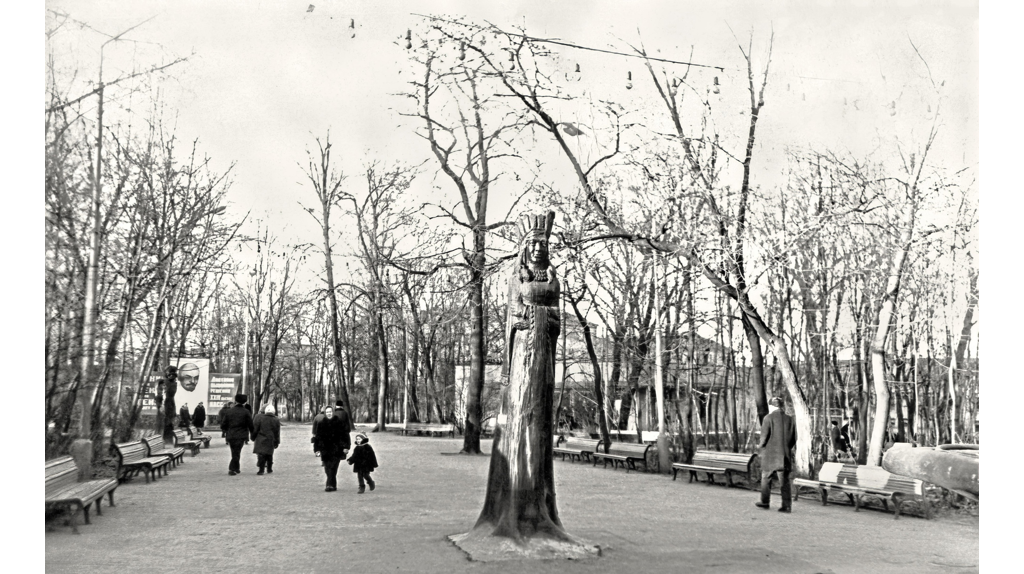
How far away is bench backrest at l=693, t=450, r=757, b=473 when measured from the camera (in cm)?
1369

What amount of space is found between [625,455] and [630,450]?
264 millimetres

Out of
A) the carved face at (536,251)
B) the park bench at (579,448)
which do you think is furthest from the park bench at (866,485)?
the park bench at (579,448)

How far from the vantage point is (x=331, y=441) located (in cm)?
1198

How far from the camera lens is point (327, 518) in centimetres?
949

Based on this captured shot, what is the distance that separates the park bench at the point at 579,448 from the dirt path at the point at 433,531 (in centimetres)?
454

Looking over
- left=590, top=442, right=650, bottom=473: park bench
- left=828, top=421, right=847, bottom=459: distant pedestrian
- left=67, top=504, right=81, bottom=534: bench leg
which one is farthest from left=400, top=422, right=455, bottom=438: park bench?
left=67, top=504, right=81, bottom=534: bench leg

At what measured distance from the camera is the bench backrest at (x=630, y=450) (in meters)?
16.7

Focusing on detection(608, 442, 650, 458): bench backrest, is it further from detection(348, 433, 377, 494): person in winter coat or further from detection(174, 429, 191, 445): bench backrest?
detection(174, 429, 191, 445): bench backrest

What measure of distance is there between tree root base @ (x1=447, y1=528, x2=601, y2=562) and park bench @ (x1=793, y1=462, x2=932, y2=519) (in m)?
4.73

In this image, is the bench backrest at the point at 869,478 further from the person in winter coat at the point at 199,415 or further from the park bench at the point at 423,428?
the person in winter coat at the point at 199,415
